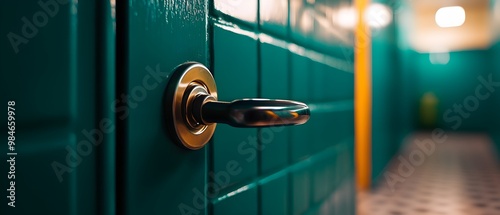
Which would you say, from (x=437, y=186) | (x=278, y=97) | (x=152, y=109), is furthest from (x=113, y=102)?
(x=437, y=186)

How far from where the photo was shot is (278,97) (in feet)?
2.99

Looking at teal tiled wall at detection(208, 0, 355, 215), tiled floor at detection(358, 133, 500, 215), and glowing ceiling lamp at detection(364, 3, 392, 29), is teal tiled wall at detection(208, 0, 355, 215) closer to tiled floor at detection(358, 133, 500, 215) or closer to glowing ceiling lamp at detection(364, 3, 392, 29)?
tiled floor at detection(358, 133, 500, 215)

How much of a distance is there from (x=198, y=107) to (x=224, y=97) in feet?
0.82

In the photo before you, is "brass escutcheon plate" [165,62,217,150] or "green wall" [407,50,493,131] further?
"green wall" [407,50,493,131]

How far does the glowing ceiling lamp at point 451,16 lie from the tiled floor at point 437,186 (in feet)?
16.1

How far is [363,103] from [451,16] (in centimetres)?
767

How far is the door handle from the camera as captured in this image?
40 cm

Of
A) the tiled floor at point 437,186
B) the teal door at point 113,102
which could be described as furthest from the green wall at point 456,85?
the teal door at point 113,102

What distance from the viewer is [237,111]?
1.32 feet

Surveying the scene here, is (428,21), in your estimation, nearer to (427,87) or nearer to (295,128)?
(427,87)

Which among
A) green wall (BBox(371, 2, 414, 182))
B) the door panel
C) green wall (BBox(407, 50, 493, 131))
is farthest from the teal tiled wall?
green wall (BBox(407, 50, 493, 131))

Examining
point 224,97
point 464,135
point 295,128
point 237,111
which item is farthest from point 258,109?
point 464,135

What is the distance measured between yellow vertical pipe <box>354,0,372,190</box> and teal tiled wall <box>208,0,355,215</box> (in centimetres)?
229

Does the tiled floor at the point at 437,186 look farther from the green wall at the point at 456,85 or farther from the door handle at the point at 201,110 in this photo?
the green wall at the point at 456,85
